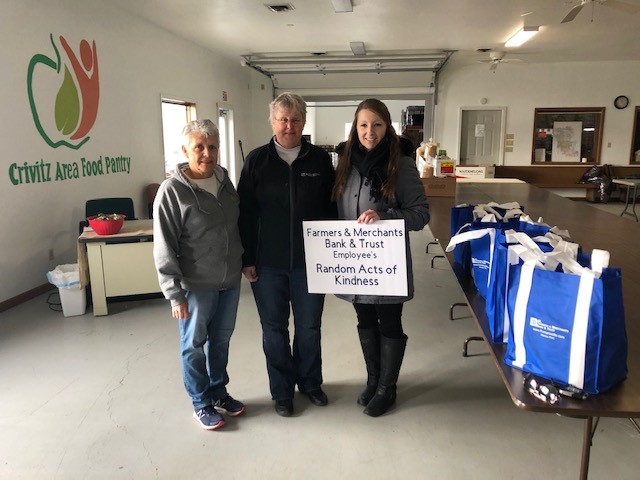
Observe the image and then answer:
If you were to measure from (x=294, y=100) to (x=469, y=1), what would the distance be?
15.6 feet

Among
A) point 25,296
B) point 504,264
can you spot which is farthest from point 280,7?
point 504,264

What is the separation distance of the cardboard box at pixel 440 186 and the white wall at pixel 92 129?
357 cm

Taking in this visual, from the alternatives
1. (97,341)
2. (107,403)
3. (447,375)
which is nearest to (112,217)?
(97,341)

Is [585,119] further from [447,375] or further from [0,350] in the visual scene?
[0,350]

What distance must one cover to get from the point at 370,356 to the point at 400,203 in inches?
31.4

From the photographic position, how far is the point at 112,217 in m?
4.14

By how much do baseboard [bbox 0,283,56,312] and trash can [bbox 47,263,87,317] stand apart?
1.85 ft

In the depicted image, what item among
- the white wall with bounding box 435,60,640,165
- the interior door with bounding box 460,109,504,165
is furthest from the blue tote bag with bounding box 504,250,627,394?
the interior door with bounding box 460,109,504,165

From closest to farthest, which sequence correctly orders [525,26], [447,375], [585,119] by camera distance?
[447,375] → [525,26] → [585,119]

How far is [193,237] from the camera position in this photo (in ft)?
7.15

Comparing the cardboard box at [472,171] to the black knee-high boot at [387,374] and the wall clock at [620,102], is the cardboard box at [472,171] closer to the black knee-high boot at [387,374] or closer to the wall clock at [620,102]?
the wall clock at [620,102]

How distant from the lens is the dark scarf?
2.14 m

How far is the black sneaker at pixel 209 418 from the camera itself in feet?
7.86

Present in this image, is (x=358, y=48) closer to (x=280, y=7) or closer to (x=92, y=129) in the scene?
(x=280, y=7)
